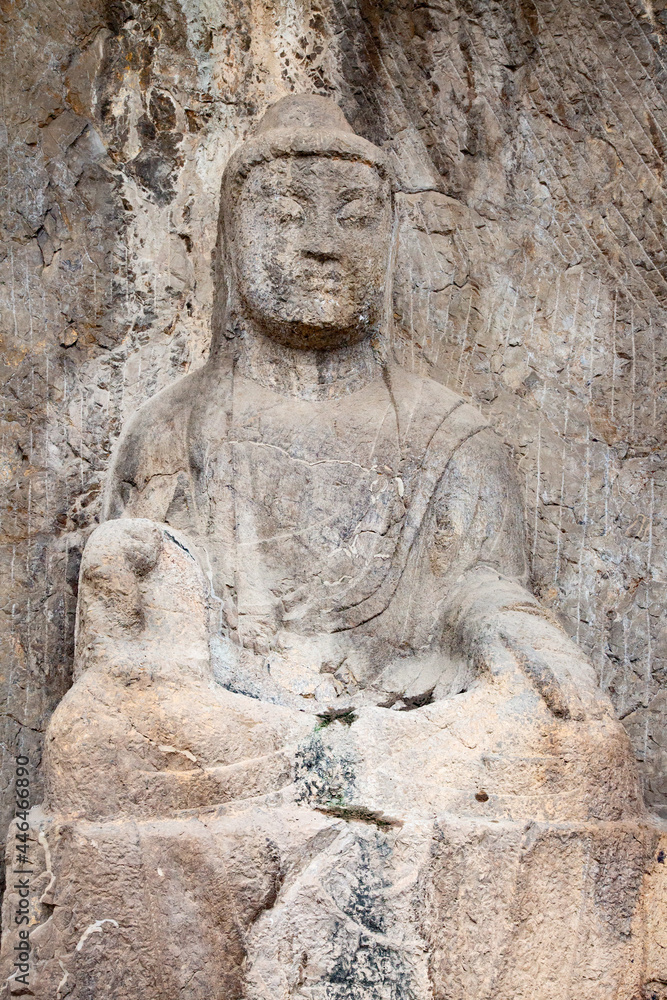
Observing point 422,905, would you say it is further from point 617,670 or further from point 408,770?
point 617,670

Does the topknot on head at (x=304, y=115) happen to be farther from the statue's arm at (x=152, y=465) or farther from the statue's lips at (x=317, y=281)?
the statue's arm at (x=152, y=465)

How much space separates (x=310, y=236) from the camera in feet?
14.6

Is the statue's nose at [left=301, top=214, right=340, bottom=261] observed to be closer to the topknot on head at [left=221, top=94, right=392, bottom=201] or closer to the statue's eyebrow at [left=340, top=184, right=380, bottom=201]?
the statue's eyebrow at [left=340, top=184, right=380, bottom=201]

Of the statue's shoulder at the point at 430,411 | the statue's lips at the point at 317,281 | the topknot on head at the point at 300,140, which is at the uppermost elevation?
the topknot on head at the point at 300,140

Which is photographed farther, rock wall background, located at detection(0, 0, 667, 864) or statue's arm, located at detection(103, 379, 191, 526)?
rock wall background, located at detection(0, 0, 667, 864)

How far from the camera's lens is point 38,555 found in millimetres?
4938

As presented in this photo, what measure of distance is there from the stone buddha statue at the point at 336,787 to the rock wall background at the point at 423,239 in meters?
0.88

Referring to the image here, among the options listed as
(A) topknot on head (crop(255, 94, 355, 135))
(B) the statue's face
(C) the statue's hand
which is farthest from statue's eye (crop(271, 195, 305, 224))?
(C) the statue's hand

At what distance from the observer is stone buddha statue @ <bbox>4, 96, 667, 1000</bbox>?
333 cm

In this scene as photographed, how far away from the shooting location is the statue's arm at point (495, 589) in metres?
3.63

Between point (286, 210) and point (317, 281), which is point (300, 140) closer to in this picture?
point (286, 210)

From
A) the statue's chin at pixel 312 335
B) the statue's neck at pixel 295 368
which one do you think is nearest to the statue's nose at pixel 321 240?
the statue's chin at pixel 312 335

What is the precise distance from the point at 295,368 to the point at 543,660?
1529mm

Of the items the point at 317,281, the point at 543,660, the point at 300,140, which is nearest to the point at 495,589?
the point at 543,660
